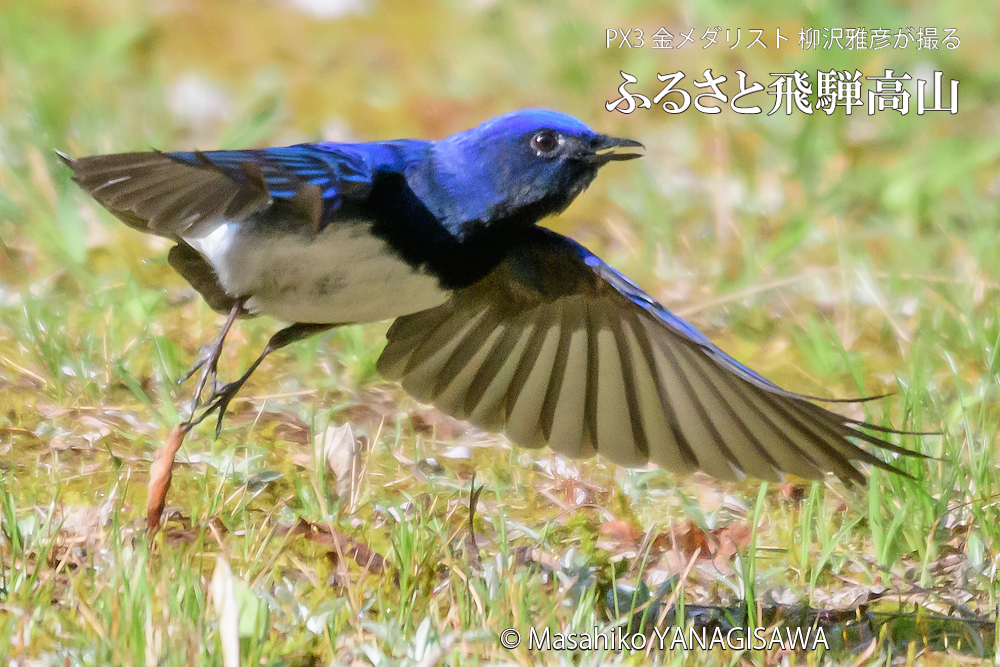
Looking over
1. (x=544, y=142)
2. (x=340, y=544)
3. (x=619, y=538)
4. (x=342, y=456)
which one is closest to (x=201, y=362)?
(x=342, y=456)

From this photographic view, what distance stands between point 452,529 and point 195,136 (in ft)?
13.0

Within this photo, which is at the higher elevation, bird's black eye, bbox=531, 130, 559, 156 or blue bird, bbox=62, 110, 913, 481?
bird's black eye, bbox=531, 130, 559, 156

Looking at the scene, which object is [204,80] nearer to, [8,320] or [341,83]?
[341,83]

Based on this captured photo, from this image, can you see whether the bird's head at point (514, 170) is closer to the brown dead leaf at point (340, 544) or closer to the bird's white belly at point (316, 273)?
the bird's white belly at point (316, 273)

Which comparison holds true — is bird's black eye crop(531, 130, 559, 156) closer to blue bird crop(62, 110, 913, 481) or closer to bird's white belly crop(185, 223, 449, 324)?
blue bird crop(62, 110, 913, 481)

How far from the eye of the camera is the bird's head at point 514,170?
3.57 metres

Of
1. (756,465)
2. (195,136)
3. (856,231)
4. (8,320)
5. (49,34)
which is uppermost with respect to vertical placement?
(49,34)

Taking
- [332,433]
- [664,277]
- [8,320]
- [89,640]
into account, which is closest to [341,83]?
[664,277]

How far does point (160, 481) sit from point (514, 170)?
51.0 inches

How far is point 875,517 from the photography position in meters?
3.35

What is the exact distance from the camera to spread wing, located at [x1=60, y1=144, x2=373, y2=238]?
2947 millimetres

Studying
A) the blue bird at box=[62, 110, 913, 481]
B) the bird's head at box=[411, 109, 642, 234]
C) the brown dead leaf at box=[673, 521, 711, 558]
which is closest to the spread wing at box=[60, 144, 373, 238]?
the blue bird at box=[62, 110, 913, 481]

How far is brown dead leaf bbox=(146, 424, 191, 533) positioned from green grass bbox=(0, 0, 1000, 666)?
0.10 m

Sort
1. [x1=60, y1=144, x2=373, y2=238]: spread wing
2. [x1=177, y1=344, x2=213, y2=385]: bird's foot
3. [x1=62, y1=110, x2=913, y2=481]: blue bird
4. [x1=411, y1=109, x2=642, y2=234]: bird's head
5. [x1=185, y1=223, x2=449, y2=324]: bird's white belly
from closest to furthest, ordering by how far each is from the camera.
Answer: [x1=60, y1=144, x2=373, y2=238]: spread wing, [x1=62, y1=110, x2=913, y2=481]: blue bird, [x1=185, y1=223, x2=449, y2=324]: bird's white belly, [x1=411, y1=109, x2=642, y2=234]: bird's head, [x1=177, y1=344, x2=213, y2=385]: bird's foot
